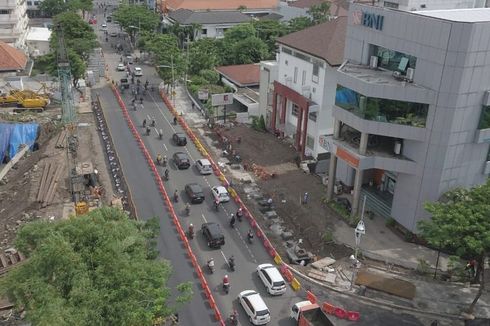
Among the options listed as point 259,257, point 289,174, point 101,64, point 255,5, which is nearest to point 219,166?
point 289,174

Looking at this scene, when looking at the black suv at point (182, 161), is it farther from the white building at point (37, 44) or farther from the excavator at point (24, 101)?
the white building at point (37, 44)

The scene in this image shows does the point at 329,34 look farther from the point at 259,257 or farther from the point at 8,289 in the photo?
the point at 8,289

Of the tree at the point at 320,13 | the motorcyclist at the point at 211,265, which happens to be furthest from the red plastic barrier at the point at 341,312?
the tree at the point at 320,13

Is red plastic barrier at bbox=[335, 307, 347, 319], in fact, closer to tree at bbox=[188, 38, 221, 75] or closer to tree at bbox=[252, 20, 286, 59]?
tree at bbox=[188, 38, 221, 75]

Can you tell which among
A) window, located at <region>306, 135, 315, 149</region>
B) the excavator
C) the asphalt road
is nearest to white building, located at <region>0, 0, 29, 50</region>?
the excavator

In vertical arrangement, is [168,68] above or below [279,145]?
above

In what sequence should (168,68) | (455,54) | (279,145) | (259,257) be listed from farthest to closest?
1. (168,68)
2. (279,145)
3. (259,257)
4. (455,54)
